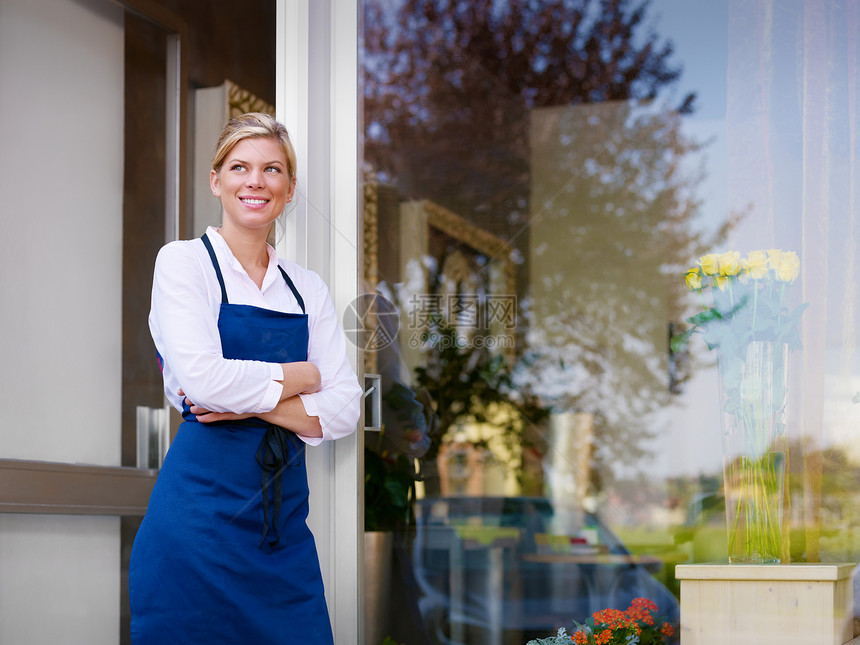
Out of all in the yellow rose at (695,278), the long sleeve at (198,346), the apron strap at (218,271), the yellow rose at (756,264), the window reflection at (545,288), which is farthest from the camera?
the window reflection at (545,288)

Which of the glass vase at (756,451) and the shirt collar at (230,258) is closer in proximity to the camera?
the shirt collar at (230,258)

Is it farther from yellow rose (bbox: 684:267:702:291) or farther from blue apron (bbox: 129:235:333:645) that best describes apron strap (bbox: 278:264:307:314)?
yellow rose (bbox: 684:267:702:291)

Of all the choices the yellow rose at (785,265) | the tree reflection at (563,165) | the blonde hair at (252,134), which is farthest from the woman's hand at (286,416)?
the tree reflection at (563,165)

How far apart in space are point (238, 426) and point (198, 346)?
0.54 ft

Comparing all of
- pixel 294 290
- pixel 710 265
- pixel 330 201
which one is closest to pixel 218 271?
pixel 294 290

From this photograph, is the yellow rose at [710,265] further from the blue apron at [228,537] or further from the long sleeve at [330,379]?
the blue apron at [228,537]

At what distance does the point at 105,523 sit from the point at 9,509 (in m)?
0.35

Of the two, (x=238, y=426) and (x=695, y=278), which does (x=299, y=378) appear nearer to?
(x=238, y=426)

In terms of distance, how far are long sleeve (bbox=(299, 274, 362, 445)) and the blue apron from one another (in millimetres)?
66

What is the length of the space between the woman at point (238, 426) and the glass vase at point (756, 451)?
0.79 metres

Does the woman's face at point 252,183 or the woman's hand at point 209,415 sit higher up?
the woman's face at point 252,183

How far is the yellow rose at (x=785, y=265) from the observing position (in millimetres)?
1756

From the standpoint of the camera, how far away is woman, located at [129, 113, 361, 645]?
1389mm

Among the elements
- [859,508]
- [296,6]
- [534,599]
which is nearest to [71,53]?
[296,6]
